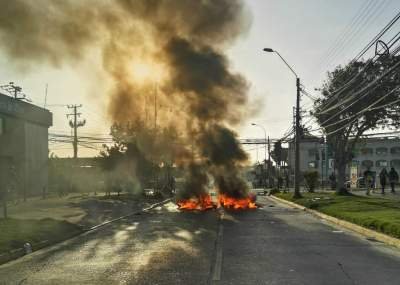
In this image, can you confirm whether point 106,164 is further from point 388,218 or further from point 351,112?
point 388,218

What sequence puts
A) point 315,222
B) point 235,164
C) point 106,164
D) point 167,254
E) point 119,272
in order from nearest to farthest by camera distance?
point 119,272
point 167,254
point 315,222
point 235,164
point 106,164

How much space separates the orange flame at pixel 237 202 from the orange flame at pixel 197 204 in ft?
3.45

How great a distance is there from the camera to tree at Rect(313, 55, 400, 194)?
112ft

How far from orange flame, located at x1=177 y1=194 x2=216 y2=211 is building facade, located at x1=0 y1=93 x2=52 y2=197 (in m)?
11.3

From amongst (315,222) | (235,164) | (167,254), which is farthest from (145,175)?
(167,254)

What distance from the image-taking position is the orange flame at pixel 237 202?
102ft

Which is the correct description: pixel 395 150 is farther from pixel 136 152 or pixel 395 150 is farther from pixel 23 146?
pixel 23 146

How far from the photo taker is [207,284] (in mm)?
8188

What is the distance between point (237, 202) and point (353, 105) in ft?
35.1

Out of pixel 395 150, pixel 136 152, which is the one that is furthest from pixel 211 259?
pixel 395 150

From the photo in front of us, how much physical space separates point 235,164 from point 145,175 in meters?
12.7

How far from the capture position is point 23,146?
42.8 meters

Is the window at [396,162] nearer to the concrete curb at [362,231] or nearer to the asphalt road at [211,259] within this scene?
the concrete curb at [362,231]

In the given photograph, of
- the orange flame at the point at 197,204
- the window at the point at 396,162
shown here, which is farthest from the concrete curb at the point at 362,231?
the window at the point at 396,162
